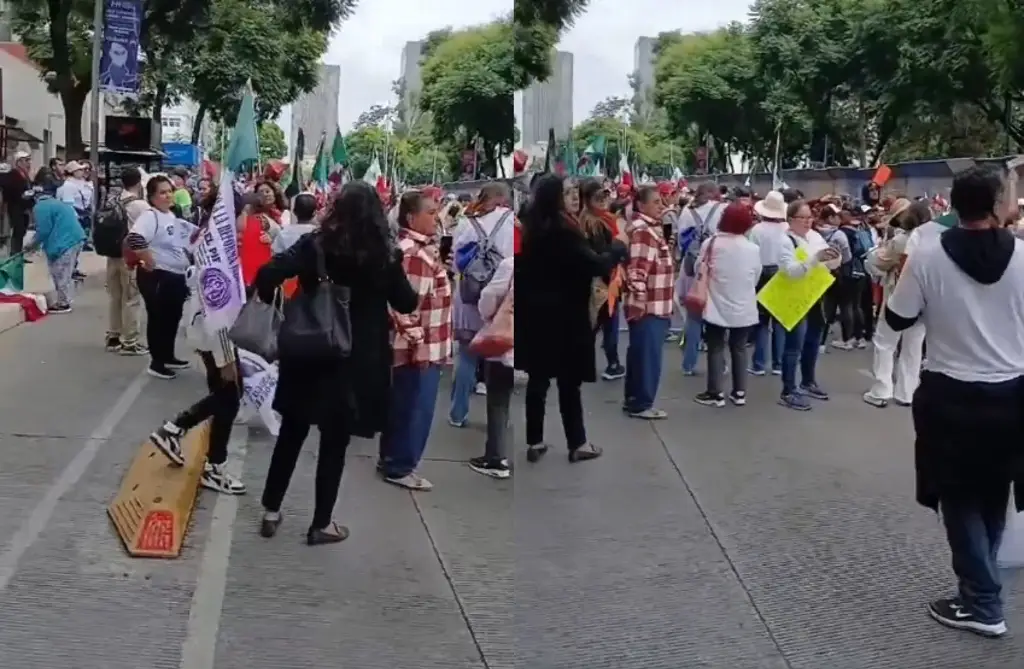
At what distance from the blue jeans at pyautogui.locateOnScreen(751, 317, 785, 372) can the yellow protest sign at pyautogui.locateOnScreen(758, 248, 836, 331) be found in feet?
0.14

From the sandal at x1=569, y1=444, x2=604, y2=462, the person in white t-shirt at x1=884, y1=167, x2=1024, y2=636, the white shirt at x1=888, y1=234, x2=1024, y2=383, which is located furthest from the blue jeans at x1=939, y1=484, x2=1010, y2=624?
the sandal at x1=569, y1=444, x2=604, y2=462

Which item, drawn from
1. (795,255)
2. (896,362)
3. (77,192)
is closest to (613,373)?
(896,362)

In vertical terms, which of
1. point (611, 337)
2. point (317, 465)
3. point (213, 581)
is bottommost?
point (213, 581)

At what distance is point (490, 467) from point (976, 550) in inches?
63.2

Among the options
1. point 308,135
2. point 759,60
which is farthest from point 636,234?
point 308,135

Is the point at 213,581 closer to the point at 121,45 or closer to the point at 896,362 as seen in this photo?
the point at 121,45

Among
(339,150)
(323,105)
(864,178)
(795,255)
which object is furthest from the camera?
(795,255)

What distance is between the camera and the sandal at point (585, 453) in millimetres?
3555

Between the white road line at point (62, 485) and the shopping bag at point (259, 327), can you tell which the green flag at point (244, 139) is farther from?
the white road line at point (62, 485)

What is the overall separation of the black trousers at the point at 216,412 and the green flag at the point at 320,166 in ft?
4.38

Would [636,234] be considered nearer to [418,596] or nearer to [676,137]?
[676,137]

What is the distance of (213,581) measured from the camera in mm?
4664

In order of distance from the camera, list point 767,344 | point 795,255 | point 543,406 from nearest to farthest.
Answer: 1. point 543,406
2. point 767,344
3. point 795,255

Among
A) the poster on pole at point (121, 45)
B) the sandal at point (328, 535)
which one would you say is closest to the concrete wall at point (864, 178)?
the sandal at point (328, 535)
